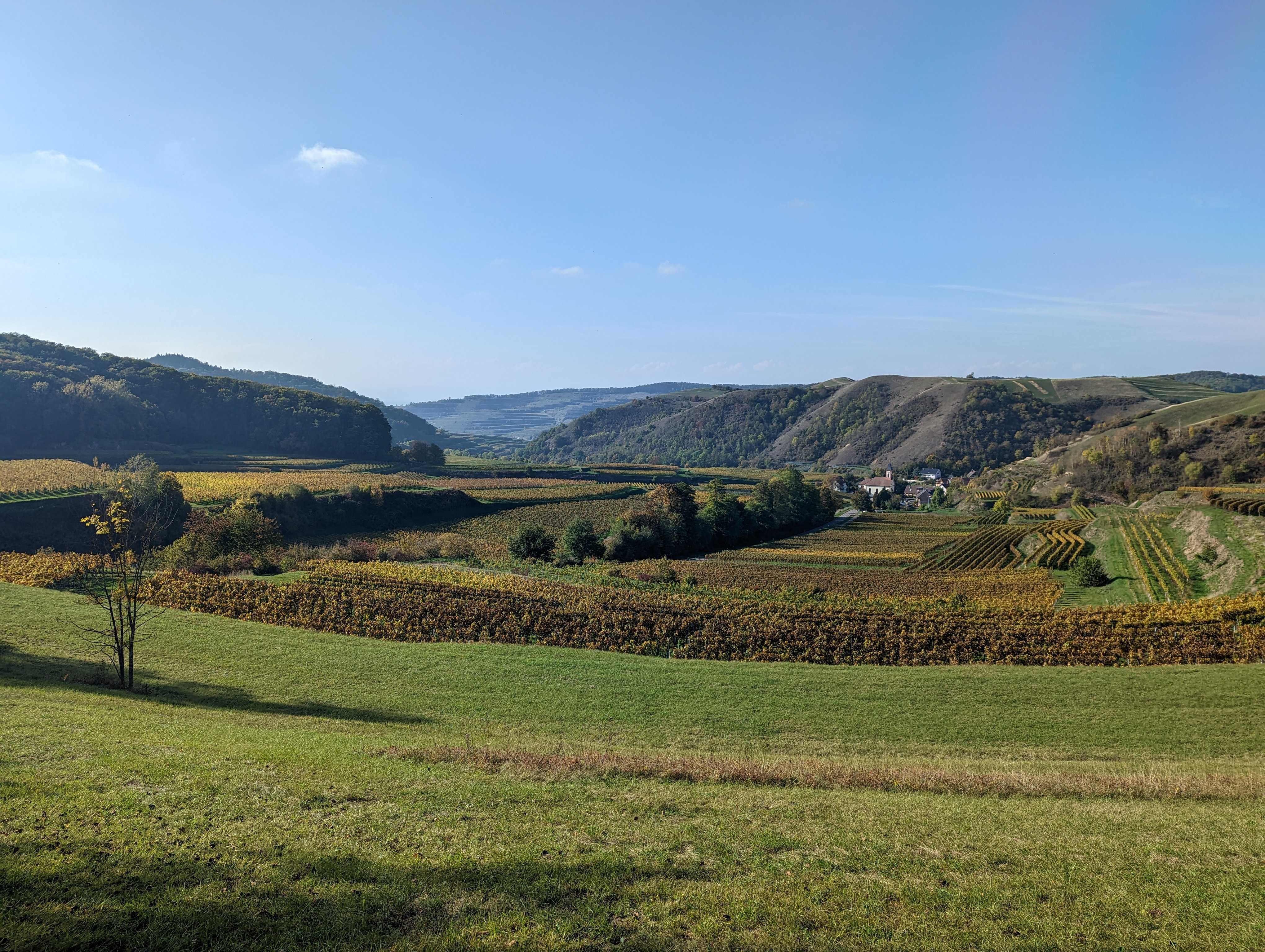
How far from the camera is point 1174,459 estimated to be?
93.9m

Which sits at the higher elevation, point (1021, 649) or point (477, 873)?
point (477, 873)

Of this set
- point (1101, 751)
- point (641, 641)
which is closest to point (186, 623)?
point (641, 641)

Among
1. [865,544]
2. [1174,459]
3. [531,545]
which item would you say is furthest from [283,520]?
[1174,459]

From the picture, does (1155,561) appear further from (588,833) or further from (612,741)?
(588,833)

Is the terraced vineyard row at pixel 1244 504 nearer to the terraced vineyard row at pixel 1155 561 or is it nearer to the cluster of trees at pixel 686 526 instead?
the terraced vineyard row at pixel 1155 561

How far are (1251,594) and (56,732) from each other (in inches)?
1805

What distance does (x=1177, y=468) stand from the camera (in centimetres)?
9156

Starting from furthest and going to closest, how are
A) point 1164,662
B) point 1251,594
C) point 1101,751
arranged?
point 1251,594 < point 1164,662 < point 1101,751

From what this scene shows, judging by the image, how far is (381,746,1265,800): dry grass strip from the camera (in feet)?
39.8

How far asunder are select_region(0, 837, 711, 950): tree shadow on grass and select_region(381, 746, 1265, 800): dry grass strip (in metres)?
4.74

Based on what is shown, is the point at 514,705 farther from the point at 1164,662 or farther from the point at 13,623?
the point at 1164,662

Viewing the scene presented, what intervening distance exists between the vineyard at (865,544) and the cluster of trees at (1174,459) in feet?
79.8

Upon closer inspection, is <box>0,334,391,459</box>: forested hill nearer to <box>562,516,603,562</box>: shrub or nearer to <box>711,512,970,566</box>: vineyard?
<box>562,516,603,562</box>: shrub

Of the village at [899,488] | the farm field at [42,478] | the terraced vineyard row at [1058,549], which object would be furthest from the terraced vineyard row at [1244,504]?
the farm field at [42,478]
